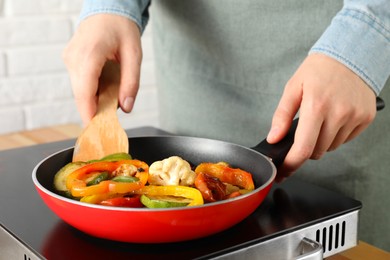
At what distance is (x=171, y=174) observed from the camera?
2.54ft

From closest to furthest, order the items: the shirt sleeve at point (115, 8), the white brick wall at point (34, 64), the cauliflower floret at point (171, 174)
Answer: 1. the cauliflower floret at point (171, 174)
2. the shirt sleeve at point (115, 8)
3. the white brick wall at point (34, 64)

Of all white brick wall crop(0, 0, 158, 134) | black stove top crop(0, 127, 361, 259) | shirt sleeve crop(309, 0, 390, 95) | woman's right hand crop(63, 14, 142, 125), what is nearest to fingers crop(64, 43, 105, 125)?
woman's right hand crop(63, 14, 142, 125)

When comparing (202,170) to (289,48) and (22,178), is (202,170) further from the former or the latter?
(289,48)

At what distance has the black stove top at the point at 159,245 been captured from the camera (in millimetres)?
706

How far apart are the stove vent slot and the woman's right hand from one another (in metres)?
0.39

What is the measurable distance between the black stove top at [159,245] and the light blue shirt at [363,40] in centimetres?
18

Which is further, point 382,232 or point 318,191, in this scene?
point 382,232

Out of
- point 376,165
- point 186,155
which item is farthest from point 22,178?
point 376,165

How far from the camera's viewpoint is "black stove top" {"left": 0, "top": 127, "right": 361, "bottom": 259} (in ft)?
2.32

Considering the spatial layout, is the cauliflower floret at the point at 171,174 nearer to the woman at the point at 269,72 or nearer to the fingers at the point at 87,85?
the woman at the point at 269,72

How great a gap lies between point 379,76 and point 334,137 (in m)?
0.11

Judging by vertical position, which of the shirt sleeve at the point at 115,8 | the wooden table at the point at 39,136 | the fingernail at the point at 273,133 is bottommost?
the wooden table at the point at 39,136

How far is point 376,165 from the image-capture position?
1.17 meters

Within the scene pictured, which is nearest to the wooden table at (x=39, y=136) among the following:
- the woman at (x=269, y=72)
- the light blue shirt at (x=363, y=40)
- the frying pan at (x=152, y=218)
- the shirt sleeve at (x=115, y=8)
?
Answer: the woman at (x=269, y=72)
